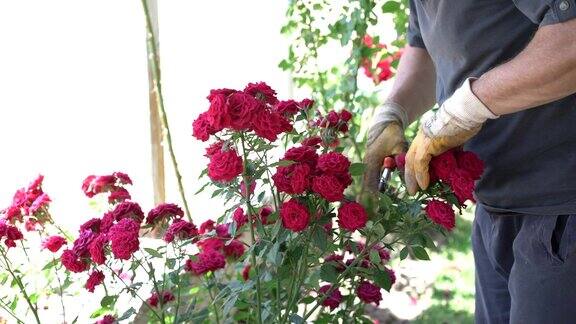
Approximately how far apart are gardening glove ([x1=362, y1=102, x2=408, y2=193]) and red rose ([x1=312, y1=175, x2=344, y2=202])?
301 mm

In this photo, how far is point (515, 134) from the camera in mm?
1368

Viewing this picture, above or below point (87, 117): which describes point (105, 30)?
above

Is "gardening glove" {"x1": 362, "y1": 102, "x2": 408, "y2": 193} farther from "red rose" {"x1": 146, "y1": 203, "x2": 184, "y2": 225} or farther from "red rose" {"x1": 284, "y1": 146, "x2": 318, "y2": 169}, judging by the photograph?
"red rose" {"x1": 146, "y1": 203, "x2": 184, "y2": 225}

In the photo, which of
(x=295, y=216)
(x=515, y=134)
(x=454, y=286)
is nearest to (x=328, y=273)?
(x=295, y=216)

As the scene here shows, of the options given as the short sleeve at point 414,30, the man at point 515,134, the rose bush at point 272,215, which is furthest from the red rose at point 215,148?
the short sleeve at point 414,30

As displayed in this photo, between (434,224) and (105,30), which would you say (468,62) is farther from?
(105,30)

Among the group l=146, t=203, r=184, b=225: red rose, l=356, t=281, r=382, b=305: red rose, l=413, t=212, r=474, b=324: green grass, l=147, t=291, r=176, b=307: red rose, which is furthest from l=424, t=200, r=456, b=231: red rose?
l=413, t=212, r=474, b=324: green grass

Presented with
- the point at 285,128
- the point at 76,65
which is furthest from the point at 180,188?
the point at 285,128

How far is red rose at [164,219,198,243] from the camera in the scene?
5.23 feet

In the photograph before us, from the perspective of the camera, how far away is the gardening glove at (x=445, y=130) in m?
1.25

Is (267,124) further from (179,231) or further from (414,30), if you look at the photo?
(414,30)

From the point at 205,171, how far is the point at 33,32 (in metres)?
1.26

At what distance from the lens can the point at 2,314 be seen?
7.07 feet

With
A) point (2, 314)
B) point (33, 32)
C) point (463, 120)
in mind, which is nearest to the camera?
point (463, 120)
